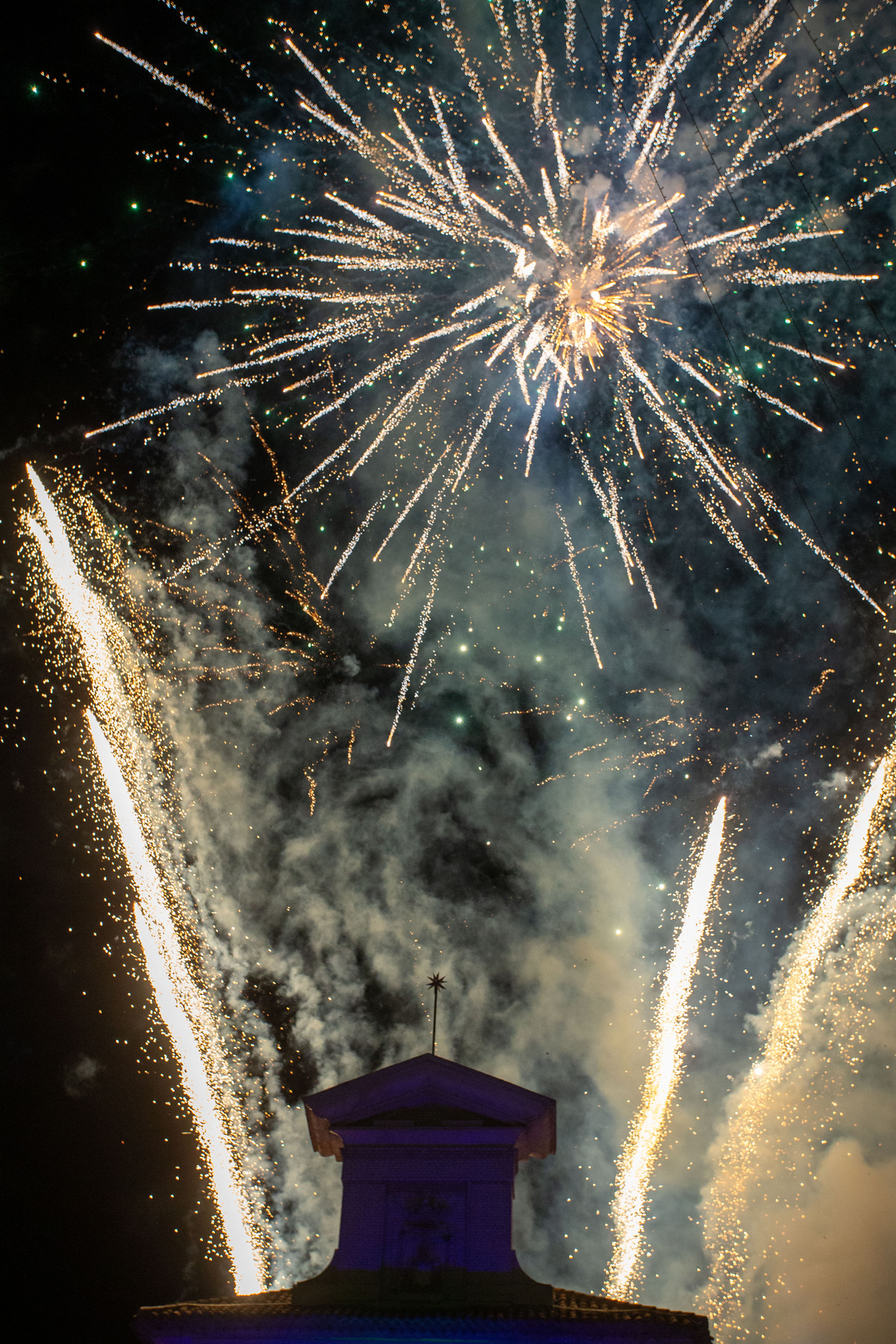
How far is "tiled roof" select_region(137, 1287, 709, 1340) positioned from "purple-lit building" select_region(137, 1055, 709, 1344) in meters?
0.02

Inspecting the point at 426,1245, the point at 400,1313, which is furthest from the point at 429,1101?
the point at 400,1313

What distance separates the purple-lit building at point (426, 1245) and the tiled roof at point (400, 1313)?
2 centimetres

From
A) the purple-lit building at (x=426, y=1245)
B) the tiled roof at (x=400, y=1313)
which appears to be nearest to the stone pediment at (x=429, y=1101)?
the purple-lit building at (x=426, y=1245)

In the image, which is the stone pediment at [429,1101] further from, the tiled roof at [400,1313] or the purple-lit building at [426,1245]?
the tiled roof at [400,1313]

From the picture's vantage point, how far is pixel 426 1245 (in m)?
13.6

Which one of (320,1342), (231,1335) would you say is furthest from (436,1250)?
(231,1335)

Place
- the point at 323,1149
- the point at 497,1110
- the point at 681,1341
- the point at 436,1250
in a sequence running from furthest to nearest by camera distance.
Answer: the point at 323,1149 → the point at 497,1110 → the point at 436,1250 → the point at 681,1341

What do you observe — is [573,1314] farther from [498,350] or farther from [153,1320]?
[498,350]

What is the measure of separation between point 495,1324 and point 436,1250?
75.8 inches

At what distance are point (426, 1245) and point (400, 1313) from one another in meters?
1.03

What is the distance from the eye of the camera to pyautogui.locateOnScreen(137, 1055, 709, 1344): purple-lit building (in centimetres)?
1182

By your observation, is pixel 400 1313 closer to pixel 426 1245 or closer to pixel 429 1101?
pixel 426 1245

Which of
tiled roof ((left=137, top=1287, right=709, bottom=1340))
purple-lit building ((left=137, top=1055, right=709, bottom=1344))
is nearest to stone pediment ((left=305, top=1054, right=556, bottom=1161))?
purple-lit building ((left=137, top=1055, right=709, bottom=1344))

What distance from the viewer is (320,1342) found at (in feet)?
39.3
